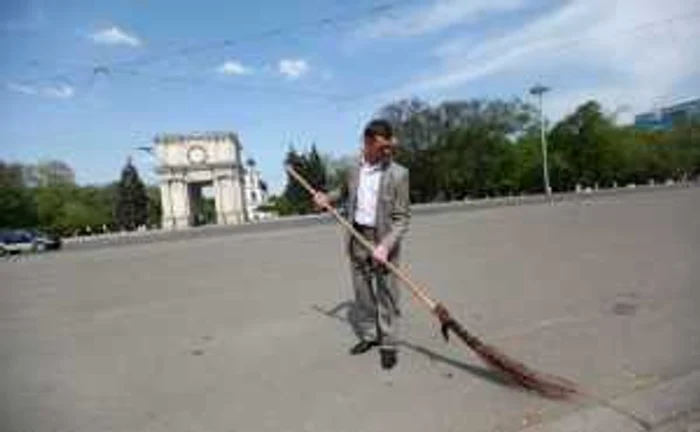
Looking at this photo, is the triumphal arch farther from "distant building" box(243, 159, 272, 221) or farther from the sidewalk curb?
the sidewalk curb

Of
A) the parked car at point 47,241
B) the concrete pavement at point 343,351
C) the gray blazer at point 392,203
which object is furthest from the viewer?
the parked car at point 47,241

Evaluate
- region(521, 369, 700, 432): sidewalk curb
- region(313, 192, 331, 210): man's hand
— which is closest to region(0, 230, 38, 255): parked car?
region(313, 192, 331, 210): man's hand

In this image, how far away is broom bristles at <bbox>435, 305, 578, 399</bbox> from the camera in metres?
6.02

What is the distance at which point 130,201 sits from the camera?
12344 centimetres

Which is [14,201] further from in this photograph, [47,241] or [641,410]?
[641,410]

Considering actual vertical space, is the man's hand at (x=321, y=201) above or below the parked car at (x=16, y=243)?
above

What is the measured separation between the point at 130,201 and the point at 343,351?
4695 inches

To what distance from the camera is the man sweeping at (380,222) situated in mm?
7273

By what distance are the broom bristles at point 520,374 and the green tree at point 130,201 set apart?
11832 cm

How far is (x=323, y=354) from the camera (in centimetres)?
779

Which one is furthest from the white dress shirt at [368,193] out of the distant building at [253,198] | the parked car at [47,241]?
the distant building at [253,198]

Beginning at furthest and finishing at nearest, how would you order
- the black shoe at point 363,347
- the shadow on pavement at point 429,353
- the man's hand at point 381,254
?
the black shoe at point 363,347 → the man's hand at point 381,254 → the shadow on pavement at point 429,353

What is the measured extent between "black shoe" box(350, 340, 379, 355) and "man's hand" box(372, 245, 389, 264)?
98 cm

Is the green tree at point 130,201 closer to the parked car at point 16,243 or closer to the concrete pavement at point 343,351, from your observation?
the parked car at point 16,243
